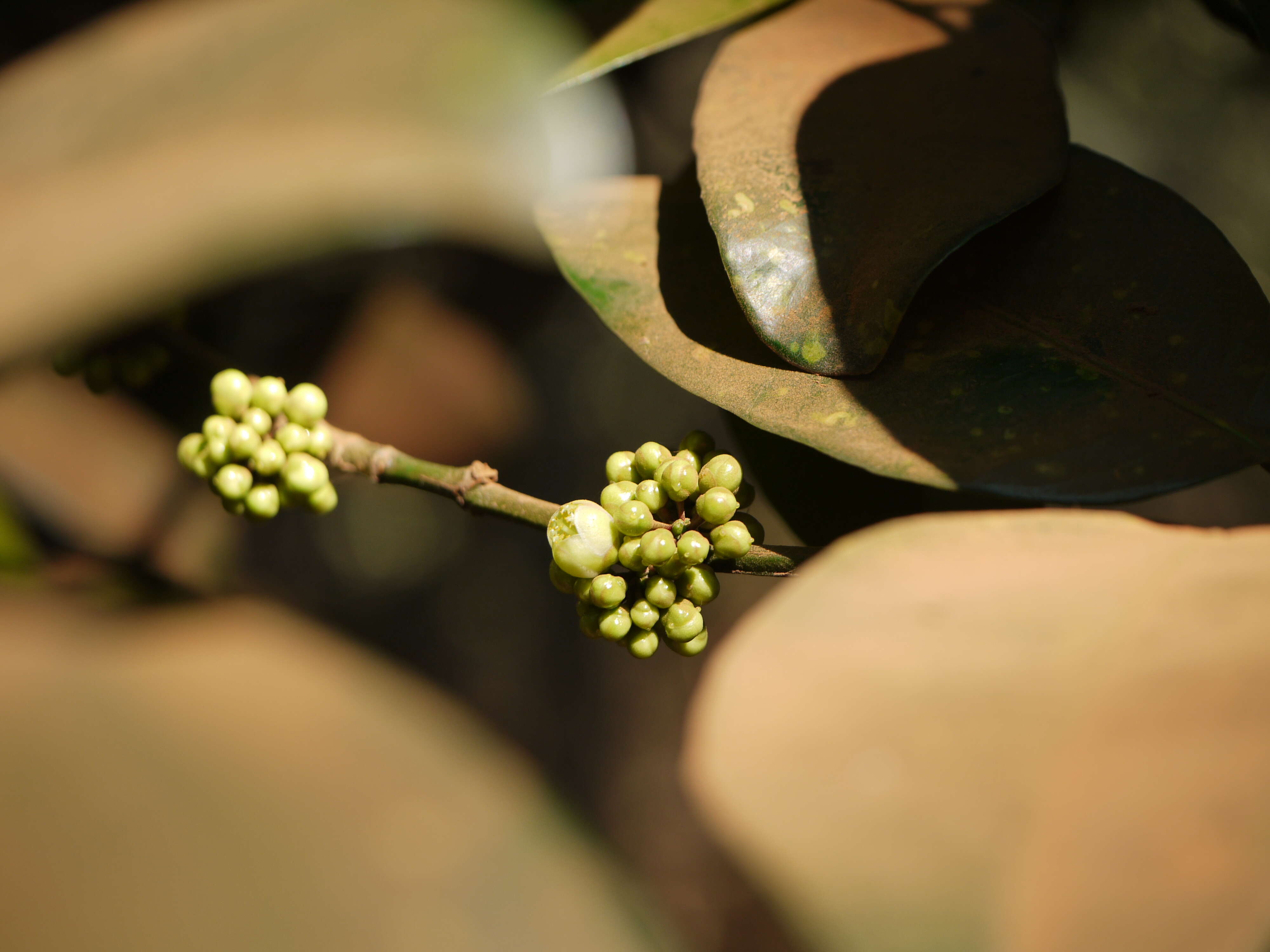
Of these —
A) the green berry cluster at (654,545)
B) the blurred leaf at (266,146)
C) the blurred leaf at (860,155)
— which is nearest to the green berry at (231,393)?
the blurred leaf at (266,146)

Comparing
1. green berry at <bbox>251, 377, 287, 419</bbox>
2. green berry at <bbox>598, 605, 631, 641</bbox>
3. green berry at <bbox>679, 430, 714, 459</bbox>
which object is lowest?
Answer: green berry at <bbox>598, 605, 631, 641</bbox>

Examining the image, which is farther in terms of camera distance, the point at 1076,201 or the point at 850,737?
the point at 1076,201

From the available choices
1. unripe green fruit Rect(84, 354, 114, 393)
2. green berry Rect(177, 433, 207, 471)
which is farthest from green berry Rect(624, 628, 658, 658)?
unripe green fruit Rect(84, 354, 114, 393)

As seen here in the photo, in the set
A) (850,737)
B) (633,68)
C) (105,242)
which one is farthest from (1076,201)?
(105,242)

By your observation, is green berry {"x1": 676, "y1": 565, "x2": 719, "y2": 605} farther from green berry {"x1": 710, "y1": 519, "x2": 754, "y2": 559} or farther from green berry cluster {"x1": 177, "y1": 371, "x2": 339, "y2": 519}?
green berry cluster {"x1": 177, "y1": 371, "x2": 339, "y2": 519}

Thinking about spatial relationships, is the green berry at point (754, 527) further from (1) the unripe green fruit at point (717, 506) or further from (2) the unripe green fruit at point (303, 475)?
(2) the unripe green fruit at point (303, 475)

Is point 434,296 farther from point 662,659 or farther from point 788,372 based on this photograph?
point 788,372

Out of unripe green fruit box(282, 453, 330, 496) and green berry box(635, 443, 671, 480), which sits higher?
green berry box(635, 443, 671, 480)

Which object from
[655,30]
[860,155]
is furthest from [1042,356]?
[655,30]

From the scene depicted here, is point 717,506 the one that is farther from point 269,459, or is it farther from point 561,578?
point 269,459
